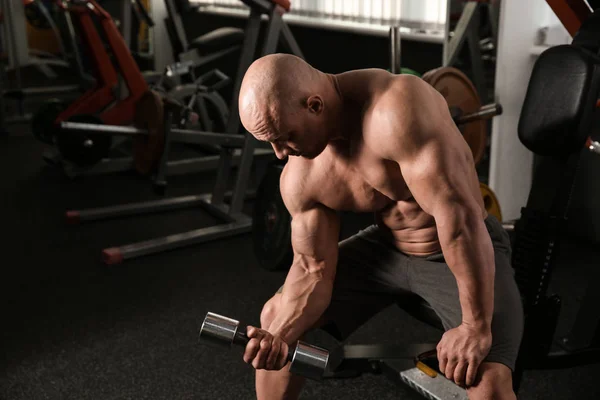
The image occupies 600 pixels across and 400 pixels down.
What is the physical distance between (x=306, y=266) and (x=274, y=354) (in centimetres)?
22

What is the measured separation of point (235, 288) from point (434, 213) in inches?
56.8

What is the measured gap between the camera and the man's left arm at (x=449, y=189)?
1.09 m

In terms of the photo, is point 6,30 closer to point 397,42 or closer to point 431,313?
point 397,42

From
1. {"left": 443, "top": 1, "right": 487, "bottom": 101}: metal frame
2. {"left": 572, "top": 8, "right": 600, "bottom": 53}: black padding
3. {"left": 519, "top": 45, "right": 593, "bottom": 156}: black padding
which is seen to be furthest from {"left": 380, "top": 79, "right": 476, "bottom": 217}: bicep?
{"left": 443, "top": 1, "right": 487, "bottom": 101}: metal frame

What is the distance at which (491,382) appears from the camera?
119 cm

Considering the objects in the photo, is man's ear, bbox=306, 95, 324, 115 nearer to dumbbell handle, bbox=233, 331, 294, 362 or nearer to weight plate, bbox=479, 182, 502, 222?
dumbbell handle, bbox=233, 331, 294, 362

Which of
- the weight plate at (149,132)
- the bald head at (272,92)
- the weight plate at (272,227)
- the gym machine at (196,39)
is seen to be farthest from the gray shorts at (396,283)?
the gym machine at (196,39)

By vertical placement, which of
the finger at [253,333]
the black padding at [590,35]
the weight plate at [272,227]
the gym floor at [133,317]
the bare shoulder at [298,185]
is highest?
the black padding at [590,35]

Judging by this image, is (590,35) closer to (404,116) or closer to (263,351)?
(404,116)

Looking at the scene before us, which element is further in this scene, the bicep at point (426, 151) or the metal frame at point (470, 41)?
the metal frame at point (470, 41)

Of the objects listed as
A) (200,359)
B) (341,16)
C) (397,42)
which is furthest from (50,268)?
(341,16)

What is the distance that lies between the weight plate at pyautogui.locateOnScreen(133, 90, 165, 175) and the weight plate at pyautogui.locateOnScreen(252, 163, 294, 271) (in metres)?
0.82

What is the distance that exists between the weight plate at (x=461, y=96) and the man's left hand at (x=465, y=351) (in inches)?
52.4

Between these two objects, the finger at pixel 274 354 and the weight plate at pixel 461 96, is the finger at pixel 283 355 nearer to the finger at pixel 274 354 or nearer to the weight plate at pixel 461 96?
the finger at pixel 274 354
